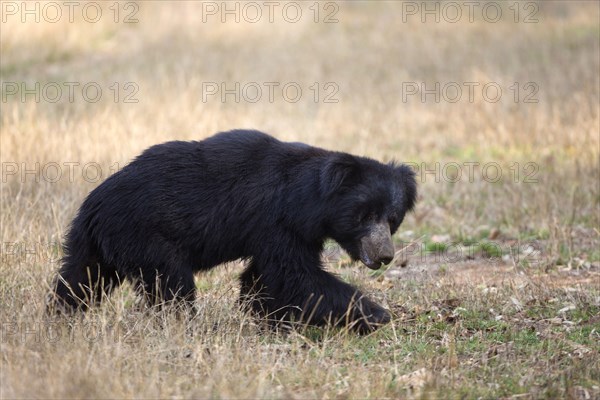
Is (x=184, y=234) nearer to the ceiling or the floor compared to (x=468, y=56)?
nearer to the floor

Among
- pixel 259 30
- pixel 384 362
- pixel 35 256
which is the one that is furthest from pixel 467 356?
pixel 259 30

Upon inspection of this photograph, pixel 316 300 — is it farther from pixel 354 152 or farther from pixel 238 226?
pixel 354 152

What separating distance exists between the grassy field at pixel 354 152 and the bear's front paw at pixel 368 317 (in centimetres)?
9

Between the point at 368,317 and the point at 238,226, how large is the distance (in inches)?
41.4

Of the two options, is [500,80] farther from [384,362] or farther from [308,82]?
[384,362]

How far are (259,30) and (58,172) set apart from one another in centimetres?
1101

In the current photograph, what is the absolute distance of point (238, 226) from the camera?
6.16 metres

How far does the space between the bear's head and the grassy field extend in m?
0.52

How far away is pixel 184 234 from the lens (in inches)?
241

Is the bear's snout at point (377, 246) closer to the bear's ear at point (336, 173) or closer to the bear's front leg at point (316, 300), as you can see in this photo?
the bear's front leg at point (316, 300)

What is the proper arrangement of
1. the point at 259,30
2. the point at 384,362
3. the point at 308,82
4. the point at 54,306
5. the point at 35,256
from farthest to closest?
the point at 259,30
the point at 308,82
the point at 35,256
the point at 54,306
the point at 384,362

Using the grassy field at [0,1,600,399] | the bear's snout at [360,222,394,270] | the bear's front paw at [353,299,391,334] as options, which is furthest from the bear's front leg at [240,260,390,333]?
the bear's snout at [360,222,394,270]

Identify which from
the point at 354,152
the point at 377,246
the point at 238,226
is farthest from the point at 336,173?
the point at 354,152

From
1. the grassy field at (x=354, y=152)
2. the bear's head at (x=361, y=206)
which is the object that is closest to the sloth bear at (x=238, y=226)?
the bear's head at (x=361, y=206)
